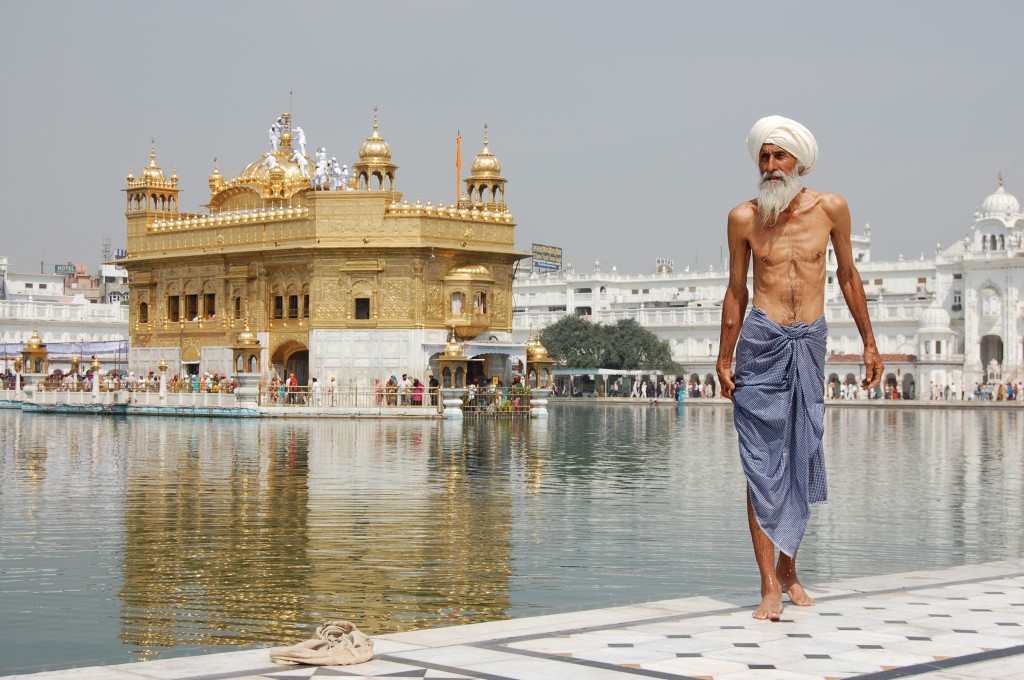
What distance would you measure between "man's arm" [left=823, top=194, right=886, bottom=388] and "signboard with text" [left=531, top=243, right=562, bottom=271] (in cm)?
10914

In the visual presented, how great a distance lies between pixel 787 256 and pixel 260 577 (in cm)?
429

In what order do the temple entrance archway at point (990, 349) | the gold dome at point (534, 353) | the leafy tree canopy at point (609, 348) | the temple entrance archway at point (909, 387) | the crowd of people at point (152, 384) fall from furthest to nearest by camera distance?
the temple entrance archway at point (990, 349) → the leafy tree canopy at point (609, 348) → the temple entrance archway at point (909, 387) → the gold dome at point (534, 353) → the crowd of people at point (152, 384)

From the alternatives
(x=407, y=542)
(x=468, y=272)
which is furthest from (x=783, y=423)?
(x=468, y=272)

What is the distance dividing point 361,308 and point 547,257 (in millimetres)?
77950

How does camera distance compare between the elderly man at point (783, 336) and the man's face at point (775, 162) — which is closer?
the elderly man at point (783, 336)

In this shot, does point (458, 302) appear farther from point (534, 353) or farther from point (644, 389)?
point (644, 389)

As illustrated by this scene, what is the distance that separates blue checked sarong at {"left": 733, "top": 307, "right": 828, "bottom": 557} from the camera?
27.0ft

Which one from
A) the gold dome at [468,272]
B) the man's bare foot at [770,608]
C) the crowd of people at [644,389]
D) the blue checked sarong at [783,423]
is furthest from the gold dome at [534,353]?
the man's bare foot at [770,608]

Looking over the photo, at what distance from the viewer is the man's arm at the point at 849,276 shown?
8.45m

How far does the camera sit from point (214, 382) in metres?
44.2

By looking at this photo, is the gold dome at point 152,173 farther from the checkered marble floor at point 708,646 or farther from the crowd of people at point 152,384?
the checkered marble floor at point 708,646

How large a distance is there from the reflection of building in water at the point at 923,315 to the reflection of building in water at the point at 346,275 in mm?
36961

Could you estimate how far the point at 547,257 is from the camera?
119938 millimetres

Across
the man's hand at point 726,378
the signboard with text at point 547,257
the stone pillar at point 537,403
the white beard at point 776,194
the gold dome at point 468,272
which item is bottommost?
the stone pillar at point 537,403
